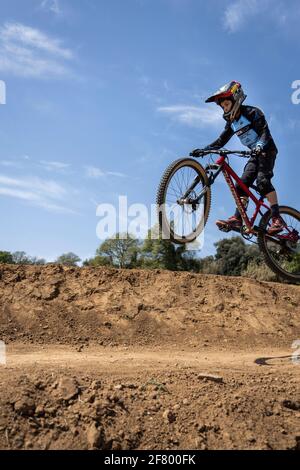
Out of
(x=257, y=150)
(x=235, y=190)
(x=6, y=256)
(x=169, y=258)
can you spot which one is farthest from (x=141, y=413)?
(x=6, y=256)

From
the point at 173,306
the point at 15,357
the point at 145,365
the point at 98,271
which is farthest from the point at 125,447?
the point at 98,271

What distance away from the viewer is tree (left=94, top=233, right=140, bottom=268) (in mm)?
50562

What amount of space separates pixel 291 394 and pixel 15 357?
6307 millimetres

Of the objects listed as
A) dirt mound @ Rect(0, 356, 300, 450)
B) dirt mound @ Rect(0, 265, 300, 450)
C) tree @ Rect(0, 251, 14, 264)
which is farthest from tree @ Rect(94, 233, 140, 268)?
dirt mound @ Rect(0, 356, 300, 450)

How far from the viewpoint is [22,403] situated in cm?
610

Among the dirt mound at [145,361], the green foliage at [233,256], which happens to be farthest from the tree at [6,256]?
the dirt mound at [145,361]

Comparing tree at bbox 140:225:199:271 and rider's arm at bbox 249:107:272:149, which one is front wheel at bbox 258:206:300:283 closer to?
rider's arm at bbox 249:107:272:149

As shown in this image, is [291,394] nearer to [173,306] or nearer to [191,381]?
[191,381]

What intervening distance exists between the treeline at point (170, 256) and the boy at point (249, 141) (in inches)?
1361

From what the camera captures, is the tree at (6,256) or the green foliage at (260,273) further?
the tree at (6,256)

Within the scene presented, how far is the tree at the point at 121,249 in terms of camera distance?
50562mm

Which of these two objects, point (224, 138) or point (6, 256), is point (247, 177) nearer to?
point (224, 138)

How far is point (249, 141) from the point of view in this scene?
10711mm

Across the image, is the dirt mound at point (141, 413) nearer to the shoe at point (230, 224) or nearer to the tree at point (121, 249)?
the shoe at point (230, 224)
